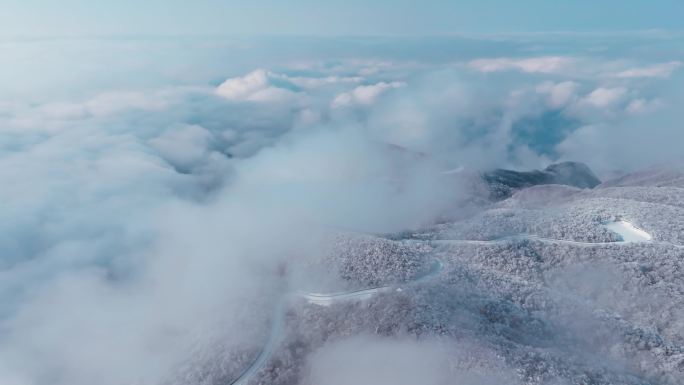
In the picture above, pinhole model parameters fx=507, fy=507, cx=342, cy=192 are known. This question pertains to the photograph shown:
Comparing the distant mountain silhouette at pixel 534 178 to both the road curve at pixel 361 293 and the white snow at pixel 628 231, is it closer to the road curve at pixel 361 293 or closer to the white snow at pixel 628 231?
the white snow at pixel 628 231

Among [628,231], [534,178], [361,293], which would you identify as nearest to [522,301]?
[361,293]

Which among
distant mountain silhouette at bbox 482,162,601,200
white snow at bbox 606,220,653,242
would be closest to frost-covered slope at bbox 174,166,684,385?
white snow at bbox 606,220,653,242

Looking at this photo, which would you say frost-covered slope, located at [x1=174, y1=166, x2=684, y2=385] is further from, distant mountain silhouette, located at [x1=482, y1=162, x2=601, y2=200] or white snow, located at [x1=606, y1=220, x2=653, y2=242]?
distant mountain silhouette, located at [x1=482, y1=162, x2=601, y2=200]

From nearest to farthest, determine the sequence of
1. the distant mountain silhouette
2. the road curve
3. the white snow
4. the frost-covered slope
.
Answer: the frost-covered slope
the road curve
the white snow
the distant mountain silhouette

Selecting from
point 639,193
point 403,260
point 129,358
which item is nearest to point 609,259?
point 403,260

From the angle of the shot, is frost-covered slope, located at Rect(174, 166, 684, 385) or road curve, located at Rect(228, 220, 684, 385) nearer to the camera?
frost-covered slope, located at Rect(174, 166, 684, 385)

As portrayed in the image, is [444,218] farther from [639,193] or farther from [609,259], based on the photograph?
[609,259]

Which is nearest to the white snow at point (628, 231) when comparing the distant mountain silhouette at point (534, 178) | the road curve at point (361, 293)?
the road curve at point (361, 293)

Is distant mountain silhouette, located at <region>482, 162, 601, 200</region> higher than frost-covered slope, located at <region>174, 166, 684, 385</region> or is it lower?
lower
